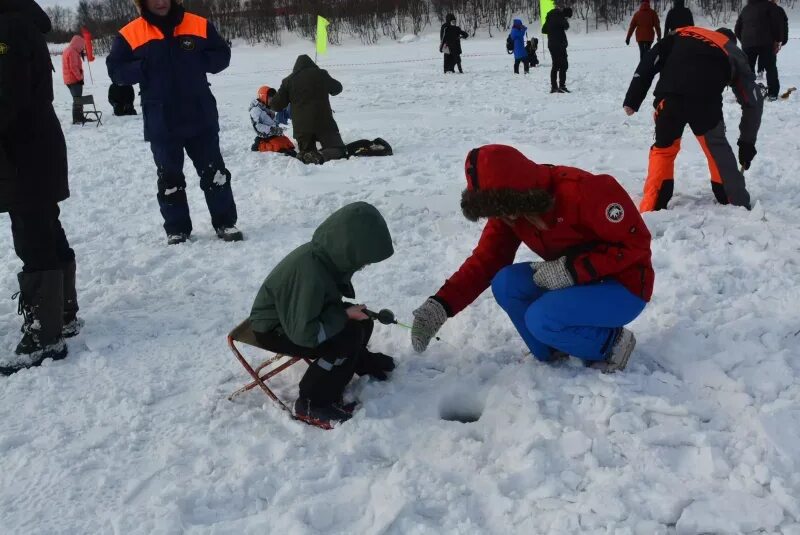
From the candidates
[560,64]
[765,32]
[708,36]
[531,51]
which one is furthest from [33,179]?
[531,51]

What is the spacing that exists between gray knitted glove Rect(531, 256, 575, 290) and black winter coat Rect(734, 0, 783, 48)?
8.26 metres

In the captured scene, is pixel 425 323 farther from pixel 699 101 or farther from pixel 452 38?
pixel 452 38

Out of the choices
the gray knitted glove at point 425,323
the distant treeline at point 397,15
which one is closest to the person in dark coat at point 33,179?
the gray knitted glove at point 425,323

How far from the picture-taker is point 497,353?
2.99 metres

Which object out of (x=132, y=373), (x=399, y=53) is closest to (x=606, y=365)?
(x=132, y=373)

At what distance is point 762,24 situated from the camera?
29.2ft

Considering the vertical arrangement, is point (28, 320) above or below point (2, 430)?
above

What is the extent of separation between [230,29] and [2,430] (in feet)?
121

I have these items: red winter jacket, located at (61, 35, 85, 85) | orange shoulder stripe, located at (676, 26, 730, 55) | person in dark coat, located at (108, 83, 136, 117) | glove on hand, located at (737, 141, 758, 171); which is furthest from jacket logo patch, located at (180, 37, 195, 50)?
red winter jacket, located at (61, 35, 85, 85)

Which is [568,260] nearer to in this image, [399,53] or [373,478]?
[373,478]

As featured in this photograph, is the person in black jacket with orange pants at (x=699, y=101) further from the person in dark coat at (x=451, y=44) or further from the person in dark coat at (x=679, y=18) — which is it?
the person in dark coat at (x=451, y=44)

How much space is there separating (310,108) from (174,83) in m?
3.03

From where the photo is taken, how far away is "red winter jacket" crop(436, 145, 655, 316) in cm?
235

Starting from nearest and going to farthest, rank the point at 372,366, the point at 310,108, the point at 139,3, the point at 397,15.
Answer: the point at 372,366 < the point at 139,3 < the point at 310,108 < the point at 397,15
